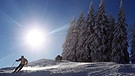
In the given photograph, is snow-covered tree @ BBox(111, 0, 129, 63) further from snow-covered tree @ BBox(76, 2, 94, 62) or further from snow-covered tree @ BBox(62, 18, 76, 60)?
snow-covered tree @ BBox(62, 18, 76, 60)

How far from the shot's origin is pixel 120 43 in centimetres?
3906

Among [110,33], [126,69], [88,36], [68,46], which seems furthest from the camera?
[68,46]

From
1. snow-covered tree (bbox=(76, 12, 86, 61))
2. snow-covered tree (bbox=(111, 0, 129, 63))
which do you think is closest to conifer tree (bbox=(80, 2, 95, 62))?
snow-covered tree (bbox=(76, 12, 86, 61))

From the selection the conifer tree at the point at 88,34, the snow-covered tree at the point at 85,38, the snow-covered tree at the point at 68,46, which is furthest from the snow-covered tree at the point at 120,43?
the snow-covered tree at the point at 68,46

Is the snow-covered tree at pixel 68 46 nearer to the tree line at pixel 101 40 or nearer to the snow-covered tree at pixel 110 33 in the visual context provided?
the tree line at pixel 101 40

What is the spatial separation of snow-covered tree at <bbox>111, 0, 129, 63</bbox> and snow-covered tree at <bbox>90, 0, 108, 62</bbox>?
90.6 inches

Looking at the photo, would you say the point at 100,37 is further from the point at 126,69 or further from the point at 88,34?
the point at 126,69

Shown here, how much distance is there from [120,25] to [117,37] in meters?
3.18

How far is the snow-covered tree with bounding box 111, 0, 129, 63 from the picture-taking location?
37.8 metres

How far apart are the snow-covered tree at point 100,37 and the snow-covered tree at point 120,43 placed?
90.6 inches

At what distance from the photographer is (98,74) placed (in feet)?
47.4

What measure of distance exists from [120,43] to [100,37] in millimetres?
4575

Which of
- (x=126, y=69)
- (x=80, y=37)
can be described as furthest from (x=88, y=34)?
(x=126, y=69)

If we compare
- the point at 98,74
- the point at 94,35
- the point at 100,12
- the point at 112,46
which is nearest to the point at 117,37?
the point at 112,46
